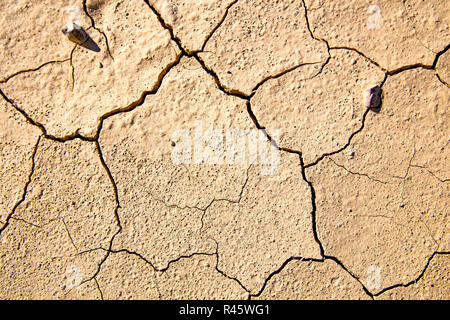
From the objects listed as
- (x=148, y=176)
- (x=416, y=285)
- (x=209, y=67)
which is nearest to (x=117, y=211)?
(x=148, y=176)

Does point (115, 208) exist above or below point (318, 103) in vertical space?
below

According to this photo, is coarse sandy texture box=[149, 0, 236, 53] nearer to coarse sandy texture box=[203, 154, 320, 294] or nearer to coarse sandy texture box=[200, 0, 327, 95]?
coarse sandy texture box=[200, 0, 327, 95]

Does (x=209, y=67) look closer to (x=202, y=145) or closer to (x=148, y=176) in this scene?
(x=202, y=145)

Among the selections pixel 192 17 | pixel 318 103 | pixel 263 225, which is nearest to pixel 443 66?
pixel 318 103

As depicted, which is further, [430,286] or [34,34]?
[34,34]

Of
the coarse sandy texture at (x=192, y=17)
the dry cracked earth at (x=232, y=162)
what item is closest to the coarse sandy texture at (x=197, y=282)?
the dry cracked earth at (x=232, y=162)

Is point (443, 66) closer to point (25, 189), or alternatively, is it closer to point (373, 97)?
point (373, 97)

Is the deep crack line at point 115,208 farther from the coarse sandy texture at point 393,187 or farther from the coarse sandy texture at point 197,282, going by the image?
the coarse sandy texture at point 393,187

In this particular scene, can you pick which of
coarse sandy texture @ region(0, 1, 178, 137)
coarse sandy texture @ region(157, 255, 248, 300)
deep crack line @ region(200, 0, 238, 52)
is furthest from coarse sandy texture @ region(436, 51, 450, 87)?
coarse sandy texture @ region(157, 255, 248, 300)
